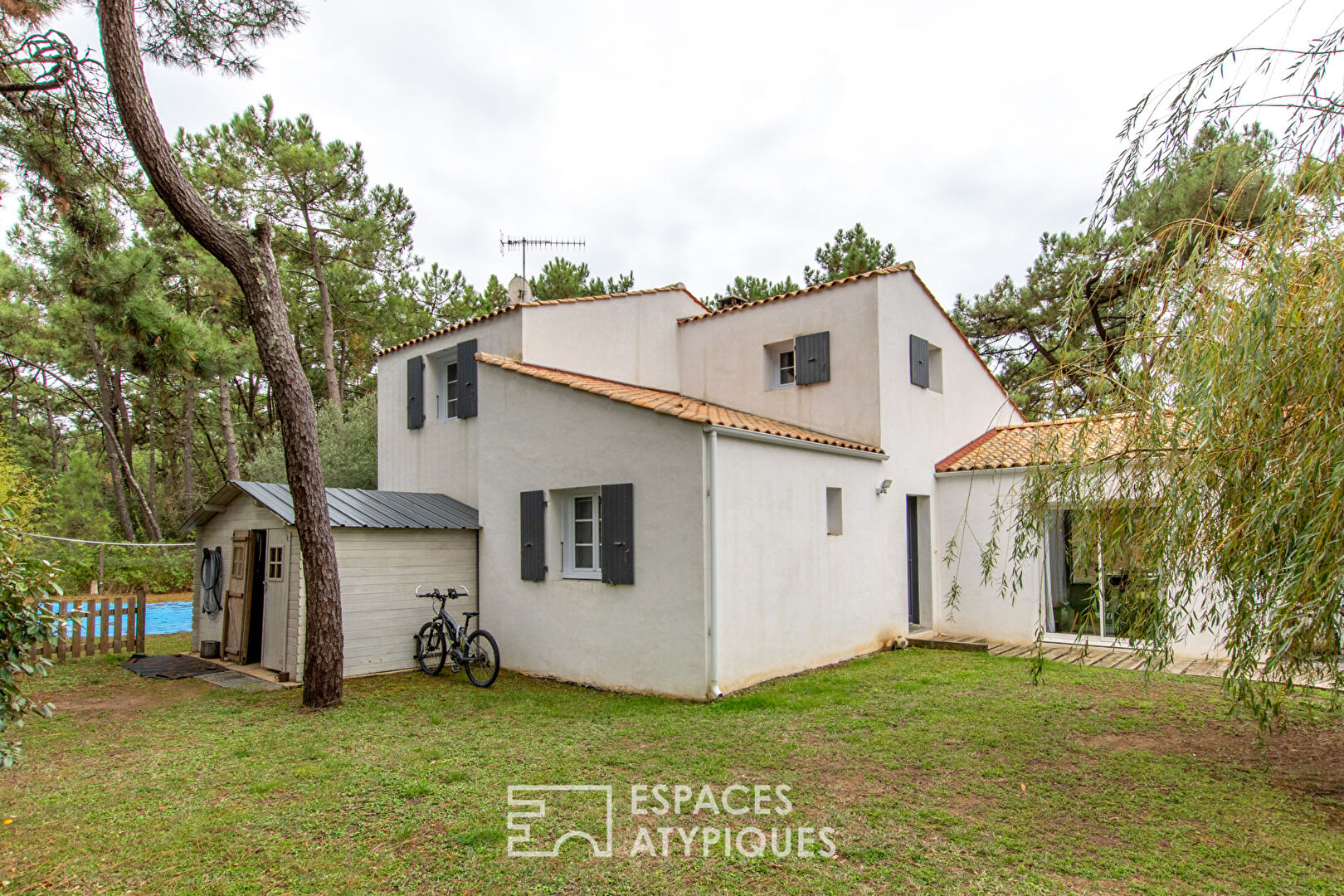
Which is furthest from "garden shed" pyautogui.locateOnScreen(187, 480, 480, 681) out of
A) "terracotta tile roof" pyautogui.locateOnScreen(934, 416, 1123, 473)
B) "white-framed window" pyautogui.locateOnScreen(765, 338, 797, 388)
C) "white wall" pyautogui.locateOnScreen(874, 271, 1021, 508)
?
"terracotta tile roof" pyautogui.locateOnScreen(934, 416, 1123, 473)

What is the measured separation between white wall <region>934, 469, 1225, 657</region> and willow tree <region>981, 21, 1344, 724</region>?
5.72 m

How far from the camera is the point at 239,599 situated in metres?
9.54

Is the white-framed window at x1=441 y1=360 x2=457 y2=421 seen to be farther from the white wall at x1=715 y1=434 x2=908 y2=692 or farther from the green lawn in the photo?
the white wall at x1=715 y1=434 x2=908 y2=692

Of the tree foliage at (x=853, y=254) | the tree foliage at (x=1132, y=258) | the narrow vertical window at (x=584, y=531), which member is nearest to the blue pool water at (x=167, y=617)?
the narrow vertical window at (x=584, y=531)

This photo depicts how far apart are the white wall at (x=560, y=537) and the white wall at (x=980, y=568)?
4.94 metres

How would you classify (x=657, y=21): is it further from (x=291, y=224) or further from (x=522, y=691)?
(x=291, y=224)

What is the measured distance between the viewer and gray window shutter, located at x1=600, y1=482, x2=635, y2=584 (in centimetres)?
775

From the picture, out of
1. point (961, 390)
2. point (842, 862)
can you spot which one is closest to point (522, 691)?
point (842, 862)

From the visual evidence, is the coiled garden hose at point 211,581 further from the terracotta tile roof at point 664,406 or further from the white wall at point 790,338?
the white wall at point 790,338

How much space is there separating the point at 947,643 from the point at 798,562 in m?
3.17

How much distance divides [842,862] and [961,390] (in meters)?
10.1

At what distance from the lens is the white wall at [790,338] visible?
10.1m

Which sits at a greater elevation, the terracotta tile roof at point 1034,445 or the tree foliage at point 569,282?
the tree foliage at point 569,282

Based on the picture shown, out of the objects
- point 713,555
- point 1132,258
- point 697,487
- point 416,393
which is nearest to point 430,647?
point 713,555
